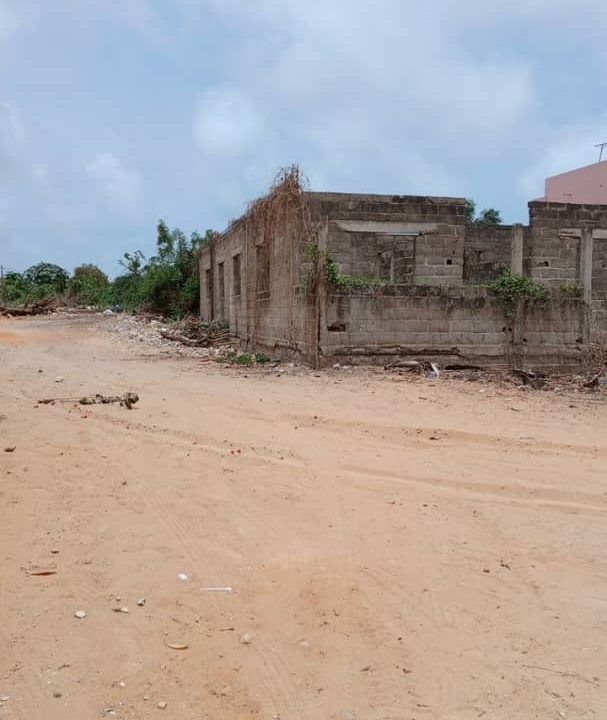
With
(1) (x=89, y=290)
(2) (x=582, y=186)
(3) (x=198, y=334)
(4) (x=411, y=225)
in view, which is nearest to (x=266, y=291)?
(4) (x=411, y=225)

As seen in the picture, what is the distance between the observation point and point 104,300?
120 feet

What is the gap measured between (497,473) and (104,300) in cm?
3410

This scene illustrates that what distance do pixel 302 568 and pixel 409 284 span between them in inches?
352

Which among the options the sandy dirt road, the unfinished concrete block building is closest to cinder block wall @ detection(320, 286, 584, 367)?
the unfinished concrete block building

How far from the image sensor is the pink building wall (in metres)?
25.2

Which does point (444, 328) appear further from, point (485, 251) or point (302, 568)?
point (302, 568)

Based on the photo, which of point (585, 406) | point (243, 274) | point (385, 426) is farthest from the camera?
point (243, 274)

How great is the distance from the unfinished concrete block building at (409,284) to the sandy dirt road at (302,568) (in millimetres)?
4423

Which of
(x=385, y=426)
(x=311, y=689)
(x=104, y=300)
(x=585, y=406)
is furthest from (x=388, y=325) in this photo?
(x=104, y=300)

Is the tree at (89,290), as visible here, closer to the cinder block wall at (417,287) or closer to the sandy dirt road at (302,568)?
the cinder block wall at (417,287)

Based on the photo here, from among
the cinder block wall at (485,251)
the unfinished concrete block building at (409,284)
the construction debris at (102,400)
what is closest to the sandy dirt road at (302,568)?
the construction debris at (102,400)

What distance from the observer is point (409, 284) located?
38.7 ft

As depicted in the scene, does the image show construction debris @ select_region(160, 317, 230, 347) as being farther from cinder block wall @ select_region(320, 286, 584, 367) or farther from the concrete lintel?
cinder block wall @ select_region(320, 286, 584, 367)

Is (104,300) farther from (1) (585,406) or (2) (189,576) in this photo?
(2) (189,576)
